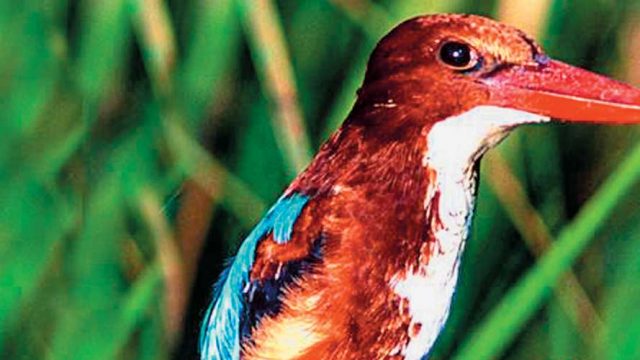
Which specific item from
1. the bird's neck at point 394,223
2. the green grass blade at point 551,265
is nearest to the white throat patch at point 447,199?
the bird's neck at point 394,223

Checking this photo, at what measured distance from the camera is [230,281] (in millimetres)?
715

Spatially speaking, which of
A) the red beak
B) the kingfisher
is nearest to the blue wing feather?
the kingfisher

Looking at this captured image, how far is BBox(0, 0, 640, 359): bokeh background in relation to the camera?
0.91 meters

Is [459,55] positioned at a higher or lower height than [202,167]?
higher

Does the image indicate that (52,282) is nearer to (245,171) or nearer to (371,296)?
(245,171)

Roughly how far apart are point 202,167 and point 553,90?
0.32 metres

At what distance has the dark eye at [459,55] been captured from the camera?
0.66 m

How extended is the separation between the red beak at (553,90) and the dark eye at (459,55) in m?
0.01

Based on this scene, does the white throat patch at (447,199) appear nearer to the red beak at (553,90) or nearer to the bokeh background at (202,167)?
the red beak at (553,90)

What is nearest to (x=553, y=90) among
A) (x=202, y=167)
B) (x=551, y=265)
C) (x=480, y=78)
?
(x=480, y=78)

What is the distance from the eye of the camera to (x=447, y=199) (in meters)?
0.67

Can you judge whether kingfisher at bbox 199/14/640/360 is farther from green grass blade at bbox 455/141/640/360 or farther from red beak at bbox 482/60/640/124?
green grass blade at bbox 455/141/640/360

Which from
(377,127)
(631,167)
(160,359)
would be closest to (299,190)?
(377,127)

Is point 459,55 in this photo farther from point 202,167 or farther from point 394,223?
point 202,167
